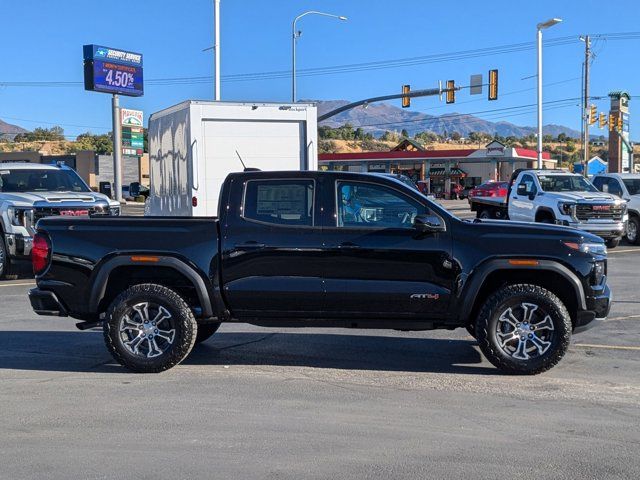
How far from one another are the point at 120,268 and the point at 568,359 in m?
4.68

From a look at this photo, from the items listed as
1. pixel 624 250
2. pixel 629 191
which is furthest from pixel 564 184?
pixel 629 191

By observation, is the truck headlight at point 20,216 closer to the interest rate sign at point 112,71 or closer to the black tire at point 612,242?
the black tire at point 612,242

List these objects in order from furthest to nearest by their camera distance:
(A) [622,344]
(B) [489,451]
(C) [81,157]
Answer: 1. (C) [81,157]
2. (A) [622,344]
3. (B) [489,451]

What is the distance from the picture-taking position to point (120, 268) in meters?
7.44

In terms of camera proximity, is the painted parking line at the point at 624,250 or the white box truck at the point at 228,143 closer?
the white box truck at the point at 228,143

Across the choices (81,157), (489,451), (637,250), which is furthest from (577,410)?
(81,157)

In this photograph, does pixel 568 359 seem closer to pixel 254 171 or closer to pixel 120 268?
pixel 254 171

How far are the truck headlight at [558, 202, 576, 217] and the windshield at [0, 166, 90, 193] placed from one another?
11033 millimetres

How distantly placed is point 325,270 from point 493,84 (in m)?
30.7

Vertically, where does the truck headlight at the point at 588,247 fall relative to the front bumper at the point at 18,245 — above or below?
above

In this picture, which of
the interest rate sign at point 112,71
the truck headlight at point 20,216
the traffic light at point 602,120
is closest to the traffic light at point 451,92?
the traffic light at point 602,120

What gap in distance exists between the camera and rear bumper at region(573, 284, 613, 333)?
7.11 meters

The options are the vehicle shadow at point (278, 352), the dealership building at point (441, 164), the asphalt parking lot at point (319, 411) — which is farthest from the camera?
the dealership building at point (441, 164)

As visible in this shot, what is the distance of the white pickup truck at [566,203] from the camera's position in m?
18.3
